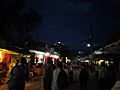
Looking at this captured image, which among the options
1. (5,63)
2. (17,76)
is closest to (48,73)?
(17,76)

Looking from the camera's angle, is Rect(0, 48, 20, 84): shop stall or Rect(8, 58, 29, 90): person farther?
Rect(0, 48, 20, 84): shop stall

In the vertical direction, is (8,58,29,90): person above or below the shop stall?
below

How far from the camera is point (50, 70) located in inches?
428

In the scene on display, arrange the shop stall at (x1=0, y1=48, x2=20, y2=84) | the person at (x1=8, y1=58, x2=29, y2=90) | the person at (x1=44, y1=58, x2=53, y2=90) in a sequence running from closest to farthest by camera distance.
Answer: the person at (x1=8, y1=58, x2=29, y2=90) → the person at (x1=44, y1=58, x2=53, y2=90) → the shop stall at (x1=0, y1=48, x2=20, y2=84)

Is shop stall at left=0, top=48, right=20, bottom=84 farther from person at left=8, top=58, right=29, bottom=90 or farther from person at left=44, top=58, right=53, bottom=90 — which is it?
person at left=8, top=58, right=29, bottom=90

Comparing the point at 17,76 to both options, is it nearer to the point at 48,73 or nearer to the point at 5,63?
the point at 48,73

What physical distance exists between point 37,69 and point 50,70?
1505 cm

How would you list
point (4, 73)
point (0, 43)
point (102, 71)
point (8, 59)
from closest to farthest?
point (102, 71) → point (0, 43) → point (4, 73) → point (8, 59)

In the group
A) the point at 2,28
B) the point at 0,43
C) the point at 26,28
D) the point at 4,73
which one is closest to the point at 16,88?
the point at 0,43

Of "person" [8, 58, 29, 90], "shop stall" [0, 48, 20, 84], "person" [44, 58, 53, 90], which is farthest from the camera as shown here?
"shop stall" [0, 48, 20, 84]

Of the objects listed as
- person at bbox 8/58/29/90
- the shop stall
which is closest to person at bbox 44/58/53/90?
person at bbox 8/58/29/90

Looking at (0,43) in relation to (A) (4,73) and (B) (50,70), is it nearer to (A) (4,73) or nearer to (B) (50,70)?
(A) (4,73)

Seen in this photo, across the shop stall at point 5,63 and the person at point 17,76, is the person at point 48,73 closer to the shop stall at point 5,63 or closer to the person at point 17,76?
the person at point 17,76

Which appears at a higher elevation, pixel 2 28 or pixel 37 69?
pixel 2 28
